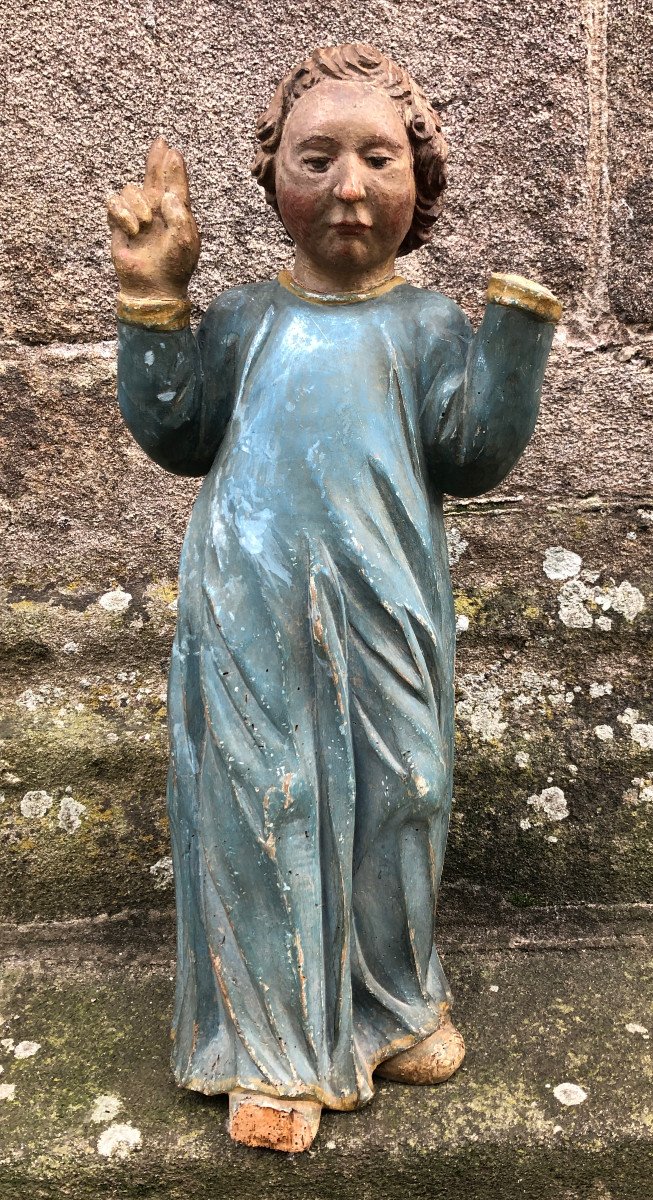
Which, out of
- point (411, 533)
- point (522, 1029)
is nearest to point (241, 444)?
point (411, 533)

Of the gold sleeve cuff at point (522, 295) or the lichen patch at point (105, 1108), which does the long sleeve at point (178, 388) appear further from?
the lichen patch at point (105, 1108)

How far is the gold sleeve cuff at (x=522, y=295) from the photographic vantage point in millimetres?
1365

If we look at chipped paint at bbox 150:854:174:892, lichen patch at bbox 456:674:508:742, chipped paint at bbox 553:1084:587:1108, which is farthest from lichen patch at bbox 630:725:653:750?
chipped paint at bbox 150:854:174:892

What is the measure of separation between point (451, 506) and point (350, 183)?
0.91 m

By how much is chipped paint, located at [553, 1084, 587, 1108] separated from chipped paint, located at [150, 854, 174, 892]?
0.81 metres

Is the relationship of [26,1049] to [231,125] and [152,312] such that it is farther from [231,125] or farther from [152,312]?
[231,125]

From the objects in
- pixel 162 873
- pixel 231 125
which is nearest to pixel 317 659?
pixel 162 873

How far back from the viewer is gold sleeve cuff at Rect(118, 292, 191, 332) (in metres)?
1.42

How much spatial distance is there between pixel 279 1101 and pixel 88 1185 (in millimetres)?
269

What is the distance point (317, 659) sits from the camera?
1.45 m

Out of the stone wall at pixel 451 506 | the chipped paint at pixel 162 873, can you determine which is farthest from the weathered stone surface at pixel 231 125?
the chipped paint at pixel 162 873

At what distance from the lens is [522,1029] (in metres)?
1.70

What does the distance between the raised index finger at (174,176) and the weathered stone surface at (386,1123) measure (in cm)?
116

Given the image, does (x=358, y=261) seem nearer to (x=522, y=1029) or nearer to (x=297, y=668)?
(x=297, y=668)
